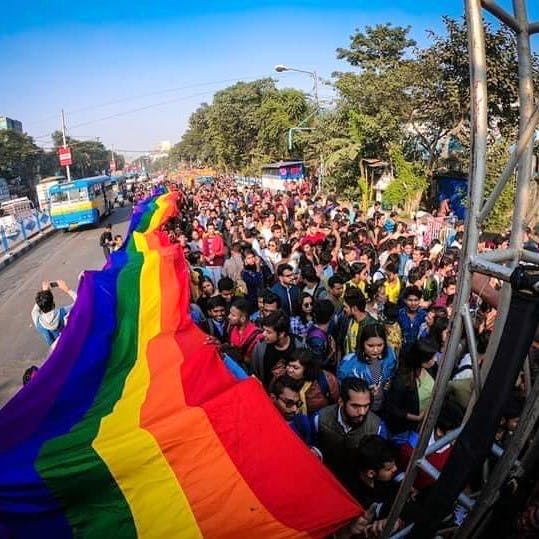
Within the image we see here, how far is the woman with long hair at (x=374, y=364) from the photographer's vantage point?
3.36 m

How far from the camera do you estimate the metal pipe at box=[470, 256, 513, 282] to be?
1.40 m

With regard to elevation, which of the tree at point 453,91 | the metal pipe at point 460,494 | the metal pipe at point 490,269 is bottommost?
the metal pipe at point 460,494

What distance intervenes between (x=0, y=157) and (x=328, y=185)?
3920 cm

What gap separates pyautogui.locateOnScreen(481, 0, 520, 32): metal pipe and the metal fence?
1757 cm

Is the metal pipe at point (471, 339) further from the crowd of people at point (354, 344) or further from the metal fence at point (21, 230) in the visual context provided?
the metal fence at point (21, 230)

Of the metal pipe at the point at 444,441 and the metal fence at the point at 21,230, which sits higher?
the metal pipe at the point at 444,441

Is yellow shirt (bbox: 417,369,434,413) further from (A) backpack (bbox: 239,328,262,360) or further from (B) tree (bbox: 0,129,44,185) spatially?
(B) tree (bbox: 0,129,44,185)

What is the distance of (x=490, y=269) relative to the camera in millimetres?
1440

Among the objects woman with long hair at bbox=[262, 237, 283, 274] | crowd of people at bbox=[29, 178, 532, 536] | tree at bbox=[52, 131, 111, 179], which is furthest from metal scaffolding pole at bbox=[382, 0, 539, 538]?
tree at bbox=[52, 131, 111, 179]

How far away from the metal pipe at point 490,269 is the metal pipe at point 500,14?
0.79 meters

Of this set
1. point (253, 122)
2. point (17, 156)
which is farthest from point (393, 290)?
point (17, 156)

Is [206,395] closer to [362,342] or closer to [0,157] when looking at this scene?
[362,342]

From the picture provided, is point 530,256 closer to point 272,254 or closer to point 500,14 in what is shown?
point 500,14

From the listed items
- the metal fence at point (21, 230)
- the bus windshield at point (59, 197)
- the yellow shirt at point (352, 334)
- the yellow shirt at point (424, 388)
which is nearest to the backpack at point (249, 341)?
the yellow shirt at point (352, 334)
